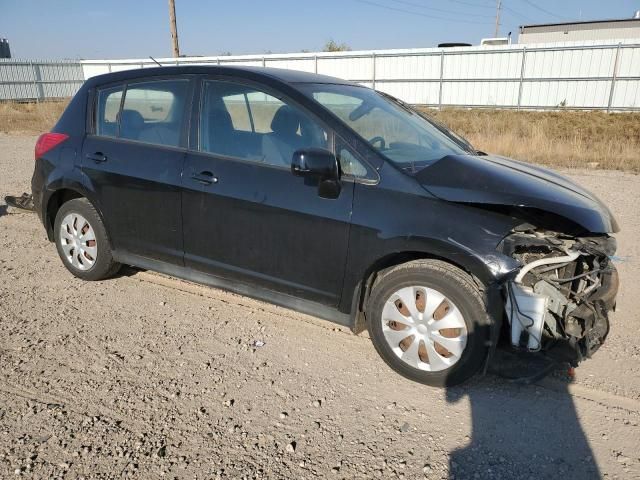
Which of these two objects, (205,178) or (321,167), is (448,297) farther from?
(205,178)

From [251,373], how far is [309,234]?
95cm

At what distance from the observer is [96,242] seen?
172 inches

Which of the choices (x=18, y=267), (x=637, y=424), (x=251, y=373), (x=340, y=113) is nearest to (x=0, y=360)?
(x=251, y=373)

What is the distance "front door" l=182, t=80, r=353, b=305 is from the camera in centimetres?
324

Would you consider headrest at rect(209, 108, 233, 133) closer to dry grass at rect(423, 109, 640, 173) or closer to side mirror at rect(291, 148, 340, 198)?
side mirror at rect(291, 148, 340, 198)

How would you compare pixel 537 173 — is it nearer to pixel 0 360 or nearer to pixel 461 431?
pixel 461 431

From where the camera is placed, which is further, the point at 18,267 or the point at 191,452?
the point at 18,267

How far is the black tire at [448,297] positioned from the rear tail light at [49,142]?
312cm

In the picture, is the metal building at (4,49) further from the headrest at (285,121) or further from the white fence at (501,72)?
the headrest at (285,121)

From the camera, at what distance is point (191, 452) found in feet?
8.26

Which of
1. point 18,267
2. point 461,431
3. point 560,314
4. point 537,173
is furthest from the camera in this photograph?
point 18,267

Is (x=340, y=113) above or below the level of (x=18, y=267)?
above

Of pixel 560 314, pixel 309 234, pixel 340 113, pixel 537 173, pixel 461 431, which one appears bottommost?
pixel 461 431

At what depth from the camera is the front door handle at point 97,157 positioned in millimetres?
4156
